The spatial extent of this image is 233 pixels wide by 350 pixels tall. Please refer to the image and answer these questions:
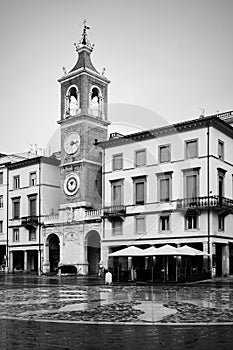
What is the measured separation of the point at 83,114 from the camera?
60906 mm

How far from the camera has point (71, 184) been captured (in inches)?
2432

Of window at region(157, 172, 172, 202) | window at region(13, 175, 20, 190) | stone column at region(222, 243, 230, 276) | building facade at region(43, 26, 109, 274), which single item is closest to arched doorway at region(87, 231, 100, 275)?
building facade at region(43, 26, 109, 274)

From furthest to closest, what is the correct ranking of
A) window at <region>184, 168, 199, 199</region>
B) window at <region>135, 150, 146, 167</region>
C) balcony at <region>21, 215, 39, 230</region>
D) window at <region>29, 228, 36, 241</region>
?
window at <region>29, 228, 36, 241</region>, balcony at <region>21, 215, 39, 230</region>, window at <region>135, 150, 146, 167</region>, window at <region>184, 168, 199, 199</region>

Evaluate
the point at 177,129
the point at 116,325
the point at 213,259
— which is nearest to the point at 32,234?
the point at 177,129

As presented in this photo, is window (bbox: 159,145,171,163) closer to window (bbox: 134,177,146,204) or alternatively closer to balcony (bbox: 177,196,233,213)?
window (bbox: 134,177,146,204)

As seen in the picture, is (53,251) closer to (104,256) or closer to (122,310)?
(104,256)

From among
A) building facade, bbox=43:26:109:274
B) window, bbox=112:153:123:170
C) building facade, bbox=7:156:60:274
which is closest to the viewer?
window, bbox=112:153:123:170

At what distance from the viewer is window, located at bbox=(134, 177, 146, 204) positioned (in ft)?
175

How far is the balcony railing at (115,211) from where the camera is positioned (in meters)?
54.3

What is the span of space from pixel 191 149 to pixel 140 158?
6364 mm

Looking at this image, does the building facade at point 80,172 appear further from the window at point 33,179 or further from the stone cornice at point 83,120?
the window at point 33,179

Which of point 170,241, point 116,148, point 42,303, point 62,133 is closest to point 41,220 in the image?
point 62,133

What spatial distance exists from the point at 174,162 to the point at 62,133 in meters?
18.5

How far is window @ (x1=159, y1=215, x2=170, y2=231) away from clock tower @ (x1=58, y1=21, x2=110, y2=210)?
37.7 feet
